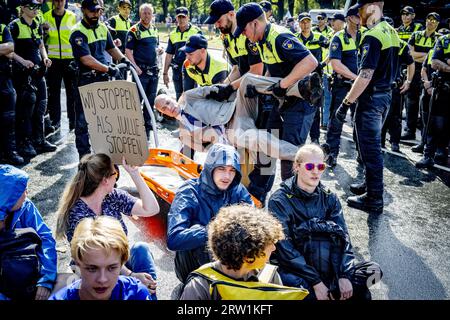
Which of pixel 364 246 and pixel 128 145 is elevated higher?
pixel 128 145

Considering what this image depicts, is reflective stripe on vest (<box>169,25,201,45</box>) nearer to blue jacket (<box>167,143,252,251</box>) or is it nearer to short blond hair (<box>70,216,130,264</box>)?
blue jacket (<box>167,143,252,251</box>)

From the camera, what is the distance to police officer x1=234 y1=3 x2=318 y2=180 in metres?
4.33

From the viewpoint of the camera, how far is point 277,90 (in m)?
4.37

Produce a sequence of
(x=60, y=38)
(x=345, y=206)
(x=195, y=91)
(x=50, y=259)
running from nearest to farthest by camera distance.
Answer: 1. (x=50, y=259)
2. (x=195, y=91)
3. (x=345, y=206)
4. (x=60, y=38)

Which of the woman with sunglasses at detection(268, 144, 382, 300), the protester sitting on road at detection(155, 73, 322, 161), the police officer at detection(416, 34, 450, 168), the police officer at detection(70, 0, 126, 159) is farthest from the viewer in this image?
the police officer at detection(416, 34, 450, 168)

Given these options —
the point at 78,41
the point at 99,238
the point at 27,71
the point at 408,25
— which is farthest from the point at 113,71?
the point at 408,25

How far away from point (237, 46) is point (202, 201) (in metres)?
3.16

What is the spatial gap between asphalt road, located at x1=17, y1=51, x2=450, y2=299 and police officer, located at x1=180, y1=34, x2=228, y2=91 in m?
1.66

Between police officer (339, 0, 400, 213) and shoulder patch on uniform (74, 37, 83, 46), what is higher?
shoulder patch on uniform (74, 37, 83, 46)

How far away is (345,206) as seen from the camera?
5344 millimetres

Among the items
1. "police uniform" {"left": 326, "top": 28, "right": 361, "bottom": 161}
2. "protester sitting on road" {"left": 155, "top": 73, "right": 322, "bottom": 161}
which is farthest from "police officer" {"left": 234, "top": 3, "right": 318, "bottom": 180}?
"police uniform" {"left": 326, "top": 28, "right": 361, "bottom": 161}
